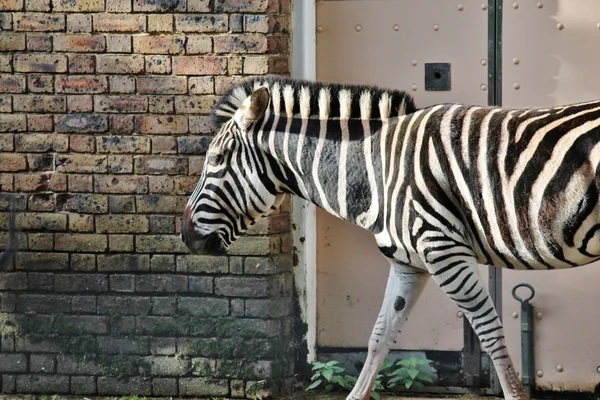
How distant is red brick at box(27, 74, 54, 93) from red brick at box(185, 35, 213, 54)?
0.79m

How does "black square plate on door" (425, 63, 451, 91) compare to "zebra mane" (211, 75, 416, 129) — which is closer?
"zebra mane" (211, 75, 416, 129)

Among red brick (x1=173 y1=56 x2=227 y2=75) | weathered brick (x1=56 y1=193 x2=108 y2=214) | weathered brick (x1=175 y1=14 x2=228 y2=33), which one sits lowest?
weathered brick (x1=56 y1=193 x2=108 y2=214)

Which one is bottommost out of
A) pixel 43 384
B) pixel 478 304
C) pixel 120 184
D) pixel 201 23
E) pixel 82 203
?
pixel 43 384

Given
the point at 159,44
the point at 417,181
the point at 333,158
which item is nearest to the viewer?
the point at 417,181

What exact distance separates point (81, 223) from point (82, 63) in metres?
0.87

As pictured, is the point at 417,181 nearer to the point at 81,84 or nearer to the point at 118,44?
the point at 118,44

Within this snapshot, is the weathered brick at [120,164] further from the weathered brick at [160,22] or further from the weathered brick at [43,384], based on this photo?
the weathered brick at [43,384]

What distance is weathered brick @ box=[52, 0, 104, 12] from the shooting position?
5.47m

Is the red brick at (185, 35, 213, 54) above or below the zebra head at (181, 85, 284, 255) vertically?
above

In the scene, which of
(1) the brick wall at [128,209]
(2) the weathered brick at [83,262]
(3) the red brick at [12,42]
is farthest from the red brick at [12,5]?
(2) the weathered brick at [83,262]

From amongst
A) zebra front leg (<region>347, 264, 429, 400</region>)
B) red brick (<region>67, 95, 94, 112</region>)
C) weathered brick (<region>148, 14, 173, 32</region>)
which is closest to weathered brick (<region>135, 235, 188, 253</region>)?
red brick (<region>67, 95, 94, 112</region>)

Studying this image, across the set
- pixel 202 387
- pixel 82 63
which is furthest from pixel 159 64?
pixel 202 387

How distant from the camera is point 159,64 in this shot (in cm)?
543

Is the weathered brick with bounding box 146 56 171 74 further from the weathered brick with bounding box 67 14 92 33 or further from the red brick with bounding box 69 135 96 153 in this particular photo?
the red brick with bounding box 69 135 96 153
